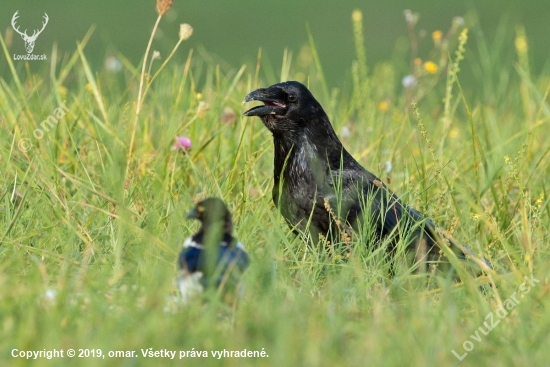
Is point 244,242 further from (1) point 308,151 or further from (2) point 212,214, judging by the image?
(1) point 308,151

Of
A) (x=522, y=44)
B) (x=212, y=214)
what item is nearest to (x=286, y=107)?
(x=212, y=214)

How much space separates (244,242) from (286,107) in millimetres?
1021

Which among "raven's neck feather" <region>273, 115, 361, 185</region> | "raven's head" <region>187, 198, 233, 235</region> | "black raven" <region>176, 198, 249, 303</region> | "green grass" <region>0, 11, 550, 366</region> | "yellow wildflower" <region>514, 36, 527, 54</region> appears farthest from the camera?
"yellow wildflower" <region>514, 36, 527, 54</region>

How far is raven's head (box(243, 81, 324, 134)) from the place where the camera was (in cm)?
466

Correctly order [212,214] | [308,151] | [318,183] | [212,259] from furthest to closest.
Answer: [308,151], [318,183], [212,214], [212,259]

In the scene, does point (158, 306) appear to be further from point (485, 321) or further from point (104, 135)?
point (104, 135)

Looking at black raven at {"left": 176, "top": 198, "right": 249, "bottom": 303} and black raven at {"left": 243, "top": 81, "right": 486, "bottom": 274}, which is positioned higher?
black raven at {"left": 243, "top": 81, "right": 486, "bottom": 274}

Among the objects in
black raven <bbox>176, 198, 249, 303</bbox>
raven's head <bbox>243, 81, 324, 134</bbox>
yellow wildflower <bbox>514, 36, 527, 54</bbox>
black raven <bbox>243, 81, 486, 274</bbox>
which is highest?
yellow wildflower <bbox>514, 36, 527, 54</bbox>

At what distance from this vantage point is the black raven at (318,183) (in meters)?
4.36

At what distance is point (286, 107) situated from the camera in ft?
15.3

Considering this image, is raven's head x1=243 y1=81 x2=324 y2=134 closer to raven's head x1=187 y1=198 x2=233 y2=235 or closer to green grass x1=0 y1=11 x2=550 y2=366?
green grass x1=0 y1=11 x2=550 y2=366

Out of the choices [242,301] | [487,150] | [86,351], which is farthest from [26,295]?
[487,150]

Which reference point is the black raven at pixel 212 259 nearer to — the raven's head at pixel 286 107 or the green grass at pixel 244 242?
the green grass at pixel 244 242

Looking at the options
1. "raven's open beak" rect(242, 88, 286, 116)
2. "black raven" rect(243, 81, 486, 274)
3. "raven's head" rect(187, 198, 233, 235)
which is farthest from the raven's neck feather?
"raven's head" rect(187, 198, 233, 235)
